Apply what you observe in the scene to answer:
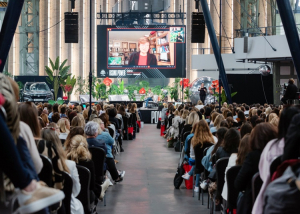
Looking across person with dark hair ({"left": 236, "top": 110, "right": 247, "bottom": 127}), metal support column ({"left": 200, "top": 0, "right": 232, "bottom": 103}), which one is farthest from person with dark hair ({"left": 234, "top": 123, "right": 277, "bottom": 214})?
metal support column ({"left": 200, "top": 0, "right": 232, "bottom": 103})

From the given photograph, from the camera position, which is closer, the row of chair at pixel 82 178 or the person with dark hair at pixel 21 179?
the person with dark hair at pixel 21 179

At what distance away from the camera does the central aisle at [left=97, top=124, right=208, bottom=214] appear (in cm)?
857

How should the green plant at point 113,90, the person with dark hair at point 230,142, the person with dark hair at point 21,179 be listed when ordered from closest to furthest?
the person with dark hair at point 21,179
the person with dark hair at point 230,142
the green plant at point 113,90

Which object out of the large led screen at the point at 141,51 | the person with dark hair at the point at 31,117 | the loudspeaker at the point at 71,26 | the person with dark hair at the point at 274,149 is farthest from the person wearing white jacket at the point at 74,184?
the large led screen at the point at 141,51

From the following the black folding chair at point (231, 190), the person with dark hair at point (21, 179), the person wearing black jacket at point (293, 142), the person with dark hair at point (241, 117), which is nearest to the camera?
the person with dark hair at point (21, 179)

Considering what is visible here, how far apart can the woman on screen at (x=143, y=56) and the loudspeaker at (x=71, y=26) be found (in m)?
19.0

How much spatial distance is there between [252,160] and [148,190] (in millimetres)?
5331

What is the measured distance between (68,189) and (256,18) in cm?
3242

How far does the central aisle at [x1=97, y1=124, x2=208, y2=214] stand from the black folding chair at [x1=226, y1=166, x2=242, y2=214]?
90.6 inches

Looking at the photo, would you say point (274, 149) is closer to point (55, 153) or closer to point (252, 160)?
point (252, 160)

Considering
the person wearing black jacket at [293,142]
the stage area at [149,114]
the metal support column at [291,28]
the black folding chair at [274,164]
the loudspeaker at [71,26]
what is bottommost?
the stage area at [149,114]

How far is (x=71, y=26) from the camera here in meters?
21.6

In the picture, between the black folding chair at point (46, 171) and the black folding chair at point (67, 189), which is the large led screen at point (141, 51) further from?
the black folding chair at point (46, 171)

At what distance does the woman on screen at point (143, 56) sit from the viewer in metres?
40.9
